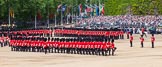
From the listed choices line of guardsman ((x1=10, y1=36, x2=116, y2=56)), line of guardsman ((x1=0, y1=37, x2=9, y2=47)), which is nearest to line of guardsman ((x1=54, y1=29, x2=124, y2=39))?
line of guardsman ((x1=0, y1=37, x2=9, y2=47))

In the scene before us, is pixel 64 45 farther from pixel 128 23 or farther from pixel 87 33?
pixel 128 23

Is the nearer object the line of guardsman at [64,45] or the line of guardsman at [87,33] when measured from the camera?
the line of guardsman at [64,45]

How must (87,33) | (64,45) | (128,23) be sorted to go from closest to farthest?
(64,45) → (87,33) → (128,23)

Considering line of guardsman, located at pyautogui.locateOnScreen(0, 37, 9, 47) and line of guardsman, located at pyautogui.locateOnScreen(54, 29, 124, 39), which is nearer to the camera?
line of guardsman, located at pyautogui.locateOnScreen(0, 37, 9, 47)

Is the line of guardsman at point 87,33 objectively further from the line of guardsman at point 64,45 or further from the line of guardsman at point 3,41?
the line of guardsman at point 64,45

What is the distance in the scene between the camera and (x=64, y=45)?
4194 centimetres

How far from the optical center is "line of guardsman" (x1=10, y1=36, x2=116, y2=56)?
39.4m

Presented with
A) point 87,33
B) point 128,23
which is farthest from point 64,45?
point 128,23

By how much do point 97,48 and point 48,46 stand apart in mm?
4417

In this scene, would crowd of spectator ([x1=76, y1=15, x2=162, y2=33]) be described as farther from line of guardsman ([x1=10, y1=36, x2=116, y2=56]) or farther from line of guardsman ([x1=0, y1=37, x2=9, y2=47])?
line of guardsman ([x1=10, y1=36, x2=116, y2=56])

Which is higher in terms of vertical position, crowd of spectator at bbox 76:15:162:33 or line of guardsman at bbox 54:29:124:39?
crowd of spectator at bbox 76:15:162:33

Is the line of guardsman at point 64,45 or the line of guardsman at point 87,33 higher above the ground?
the line of guardsman at point 87,33

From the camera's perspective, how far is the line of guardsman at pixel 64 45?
39406mm

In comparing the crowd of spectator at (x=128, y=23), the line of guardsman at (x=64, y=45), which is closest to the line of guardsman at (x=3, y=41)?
the line of guardsman at (x=64, y=45)
